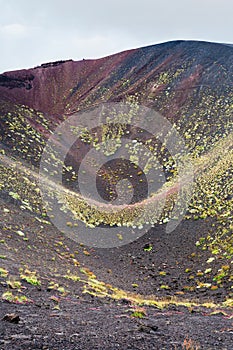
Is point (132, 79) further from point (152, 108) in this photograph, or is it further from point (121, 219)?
point (121, 219)

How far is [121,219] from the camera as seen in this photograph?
28.9 m

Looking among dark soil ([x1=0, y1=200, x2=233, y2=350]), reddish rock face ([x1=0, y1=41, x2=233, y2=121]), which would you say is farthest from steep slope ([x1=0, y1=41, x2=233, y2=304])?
dark soil ([x1=0, y1=200, x2=233, y2=350])

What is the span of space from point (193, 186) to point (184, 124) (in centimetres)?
1516

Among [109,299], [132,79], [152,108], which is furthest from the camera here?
[132,79]

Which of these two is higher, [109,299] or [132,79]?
[132,79]

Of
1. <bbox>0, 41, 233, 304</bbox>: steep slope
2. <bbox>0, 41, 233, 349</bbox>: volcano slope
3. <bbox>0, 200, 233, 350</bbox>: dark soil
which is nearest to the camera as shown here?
<bbox>0, 200, 233, 350</bbox>: dark soil

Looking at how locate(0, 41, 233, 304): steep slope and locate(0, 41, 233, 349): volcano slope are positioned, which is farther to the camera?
locate(0, 41, 233, 304): steep slope

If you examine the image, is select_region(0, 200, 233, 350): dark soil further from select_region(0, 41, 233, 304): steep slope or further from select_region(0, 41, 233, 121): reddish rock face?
select_region(0, 41, 233, 121): reddish rock face

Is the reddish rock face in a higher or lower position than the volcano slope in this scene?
higher

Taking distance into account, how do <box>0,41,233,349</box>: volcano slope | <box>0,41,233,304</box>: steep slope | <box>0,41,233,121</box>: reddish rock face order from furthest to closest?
<box>0,41,233,121</box>: reddish rock face, <box>0,41,233,304</box>: steep slope, <box>0,41,233,349</box>: volcano slope

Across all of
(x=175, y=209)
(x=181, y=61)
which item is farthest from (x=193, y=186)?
(x=181, y=61)

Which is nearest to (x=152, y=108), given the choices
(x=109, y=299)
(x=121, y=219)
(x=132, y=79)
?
(x=132, y=79)

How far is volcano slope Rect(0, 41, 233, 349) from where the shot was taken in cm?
959

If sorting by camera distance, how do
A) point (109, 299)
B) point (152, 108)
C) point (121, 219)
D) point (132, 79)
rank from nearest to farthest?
point (109, 299), point (121, 219), point (152, 108), point (132, 79)
